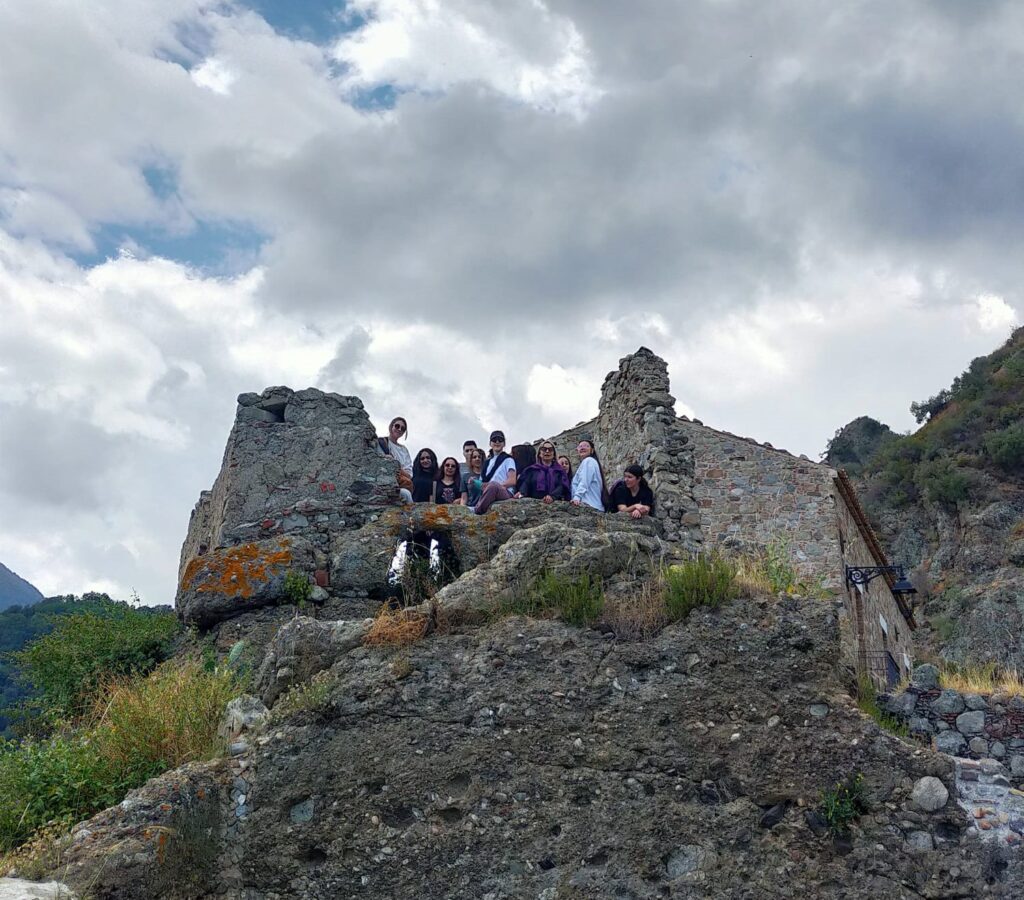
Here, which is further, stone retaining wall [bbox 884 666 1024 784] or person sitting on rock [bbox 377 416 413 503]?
person sitting on rock [bbox 377 416 413 503]

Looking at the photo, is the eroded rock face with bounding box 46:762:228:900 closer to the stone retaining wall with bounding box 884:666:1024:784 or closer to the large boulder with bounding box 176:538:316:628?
the large boulder with bounding box 176:538:316:628

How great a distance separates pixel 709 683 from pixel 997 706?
351 centimetres

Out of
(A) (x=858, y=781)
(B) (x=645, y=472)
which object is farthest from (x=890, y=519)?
(A) (x=858, y=781)

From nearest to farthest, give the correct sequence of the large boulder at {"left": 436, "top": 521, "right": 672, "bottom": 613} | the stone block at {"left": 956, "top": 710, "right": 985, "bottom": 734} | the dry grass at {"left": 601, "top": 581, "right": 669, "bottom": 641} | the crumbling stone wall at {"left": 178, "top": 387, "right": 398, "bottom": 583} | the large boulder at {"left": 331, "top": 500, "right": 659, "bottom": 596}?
the dry grass at {"left": 601, "top": 581, "right": 669, "bottom": 641} → the large boulder at {"left": 436, "top": 521, "right": 672, "bottom": 613} → the stone block at {"left": 956, "top": 710, "right": 985, "bottom": 734} → the large boulder at {"left": 331, "top": 500, "right": 659, "bottom": 596} → the crumbling stone wall at {"left": 178, "top": 387, "right": 398, "bottom": 583}

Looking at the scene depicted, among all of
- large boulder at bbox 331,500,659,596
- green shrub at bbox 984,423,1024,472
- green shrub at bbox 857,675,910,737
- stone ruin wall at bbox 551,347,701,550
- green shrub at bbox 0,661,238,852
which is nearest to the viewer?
green shrub at bbox 857,675,910,737

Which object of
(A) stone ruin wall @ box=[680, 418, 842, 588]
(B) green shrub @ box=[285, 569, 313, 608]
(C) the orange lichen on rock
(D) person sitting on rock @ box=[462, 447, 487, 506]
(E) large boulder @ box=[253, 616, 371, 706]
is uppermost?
(A) stone ruin wall @ box=[680, 418, 842, 588]

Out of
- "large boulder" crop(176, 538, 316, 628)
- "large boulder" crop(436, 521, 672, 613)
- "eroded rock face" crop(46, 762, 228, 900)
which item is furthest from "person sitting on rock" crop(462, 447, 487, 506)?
"eroded rock face" crop(46, 762, 228, 900)

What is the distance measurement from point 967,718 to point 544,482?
4.22 metres

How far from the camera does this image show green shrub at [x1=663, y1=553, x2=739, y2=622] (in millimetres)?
6574

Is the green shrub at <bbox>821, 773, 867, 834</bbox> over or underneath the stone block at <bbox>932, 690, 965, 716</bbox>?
underneath

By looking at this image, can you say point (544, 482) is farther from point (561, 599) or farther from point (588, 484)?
point (561, 599)

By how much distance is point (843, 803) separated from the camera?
213 inches

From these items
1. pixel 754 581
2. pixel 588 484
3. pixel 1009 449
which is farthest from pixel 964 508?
pixel 754 581

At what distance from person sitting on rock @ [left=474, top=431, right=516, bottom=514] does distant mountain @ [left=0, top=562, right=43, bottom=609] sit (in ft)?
160
